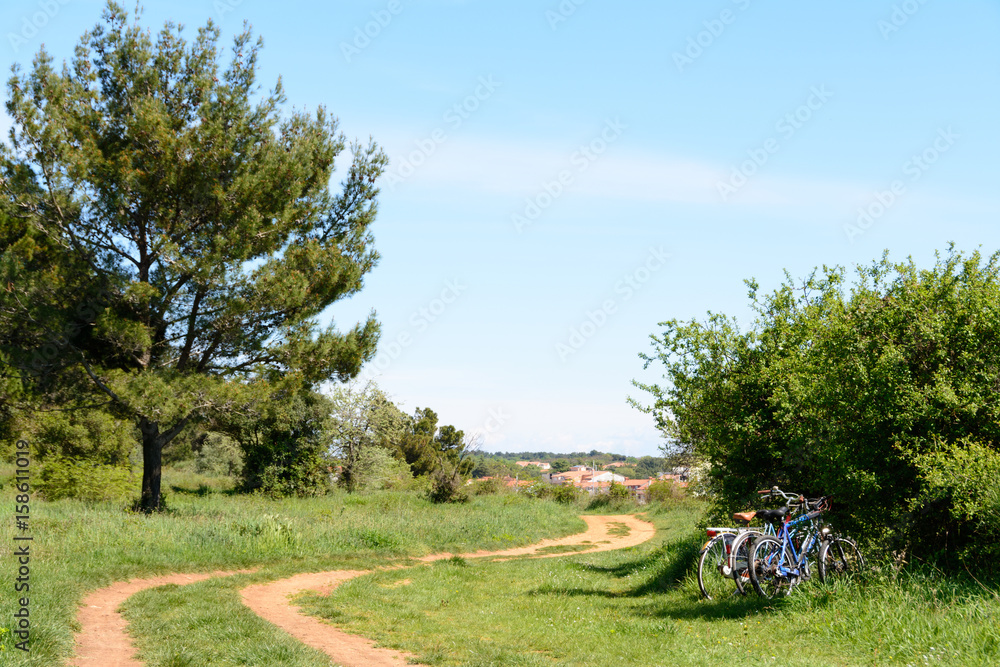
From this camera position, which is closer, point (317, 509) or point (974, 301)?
point (974, 301)

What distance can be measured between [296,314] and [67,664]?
49.1 feet

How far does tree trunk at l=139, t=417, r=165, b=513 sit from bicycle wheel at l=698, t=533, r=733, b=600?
16.0 m

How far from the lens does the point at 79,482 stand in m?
20.5

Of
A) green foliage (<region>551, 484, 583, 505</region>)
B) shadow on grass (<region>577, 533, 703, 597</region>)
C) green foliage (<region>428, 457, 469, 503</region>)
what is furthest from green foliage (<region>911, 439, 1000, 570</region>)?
green foliage (<region>551, 484, 583, 505</region>)

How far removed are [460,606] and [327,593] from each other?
2400mm

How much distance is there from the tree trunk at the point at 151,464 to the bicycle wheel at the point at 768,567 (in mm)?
17011

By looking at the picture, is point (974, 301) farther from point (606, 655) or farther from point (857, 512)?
point (606, 655)

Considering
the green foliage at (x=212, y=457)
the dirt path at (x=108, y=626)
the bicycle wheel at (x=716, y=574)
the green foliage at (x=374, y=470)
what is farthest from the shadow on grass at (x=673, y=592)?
the green foliage at (x=212, y=457)

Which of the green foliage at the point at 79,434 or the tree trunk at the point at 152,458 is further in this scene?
the green foliage at the point at 79,434

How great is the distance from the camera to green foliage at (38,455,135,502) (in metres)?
20.4

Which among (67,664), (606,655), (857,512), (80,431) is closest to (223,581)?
(67,664)

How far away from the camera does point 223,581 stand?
1173 centimetres

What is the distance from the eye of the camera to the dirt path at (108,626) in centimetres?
681

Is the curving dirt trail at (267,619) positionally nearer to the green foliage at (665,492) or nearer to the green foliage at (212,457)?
the green foliage at (665,492)
